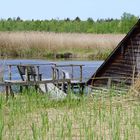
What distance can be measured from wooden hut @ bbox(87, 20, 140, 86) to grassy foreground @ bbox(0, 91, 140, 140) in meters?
5.20

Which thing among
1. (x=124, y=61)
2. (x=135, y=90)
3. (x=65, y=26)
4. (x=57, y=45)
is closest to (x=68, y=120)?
(x=135, y=90)

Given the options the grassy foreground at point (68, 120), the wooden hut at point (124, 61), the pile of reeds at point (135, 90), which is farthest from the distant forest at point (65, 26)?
the grassy foreground at point (68, 120)

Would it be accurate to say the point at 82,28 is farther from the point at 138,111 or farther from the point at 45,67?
the point at 138,111

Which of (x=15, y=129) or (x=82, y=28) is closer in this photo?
(x=15, y=129)

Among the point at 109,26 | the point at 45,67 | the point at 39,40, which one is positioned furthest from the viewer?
the point at 109,26

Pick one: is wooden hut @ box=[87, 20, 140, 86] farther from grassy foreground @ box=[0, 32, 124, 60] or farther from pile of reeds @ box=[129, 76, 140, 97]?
grassy foreground @ box=[0, 32, 124, 60]

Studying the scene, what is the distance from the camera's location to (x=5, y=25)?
71125 mm

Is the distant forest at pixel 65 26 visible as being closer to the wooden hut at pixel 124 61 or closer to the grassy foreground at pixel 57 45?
the grassy foreground at pixel 57 45

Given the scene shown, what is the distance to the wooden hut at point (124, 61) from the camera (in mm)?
18484

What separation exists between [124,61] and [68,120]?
34.0ft

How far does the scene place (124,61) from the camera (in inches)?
765

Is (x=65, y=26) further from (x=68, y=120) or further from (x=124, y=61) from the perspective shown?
(x=68, y=120)

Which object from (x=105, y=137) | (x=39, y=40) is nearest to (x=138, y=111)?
(x=105, y=137)

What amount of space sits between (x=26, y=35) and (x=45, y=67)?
730 cm
